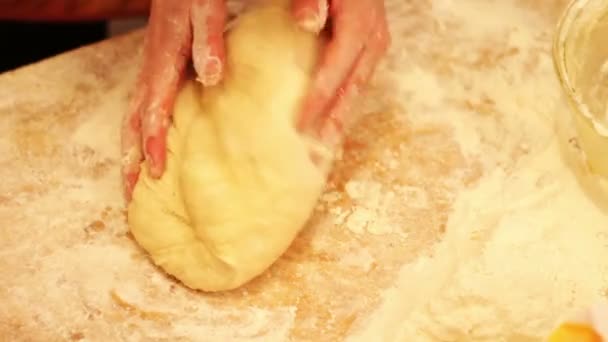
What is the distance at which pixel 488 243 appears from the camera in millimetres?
1135

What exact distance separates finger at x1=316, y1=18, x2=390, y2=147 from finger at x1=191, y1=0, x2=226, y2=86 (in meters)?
0.16

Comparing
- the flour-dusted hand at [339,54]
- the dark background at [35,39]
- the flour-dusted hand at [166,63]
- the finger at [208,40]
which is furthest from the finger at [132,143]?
the dark background at [35,39]

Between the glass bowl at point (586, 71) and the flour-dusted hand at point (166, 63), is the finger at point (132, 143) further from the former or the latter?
the glass bowl at point (586, 71)

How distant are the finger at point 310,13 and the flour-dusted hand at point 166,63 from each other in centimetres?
11

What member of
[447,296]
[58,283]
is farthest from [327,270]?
[58,283]

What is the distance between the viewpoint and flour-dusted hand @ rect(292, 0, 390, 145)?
Answer: 1020 mm

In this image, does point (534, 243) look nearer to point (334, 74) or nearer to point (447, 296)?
point (447, 296)

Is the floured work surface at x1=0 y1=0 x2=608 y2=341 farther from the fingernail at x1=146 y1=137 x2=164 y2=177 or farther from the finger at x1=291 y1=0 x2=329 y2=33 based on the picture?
the finger at x1=291 y1=0 x2=329 y2=33

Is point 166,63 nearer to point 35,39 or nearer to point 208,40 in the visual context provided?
point 208,40

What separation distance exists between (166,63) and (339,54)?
0.81 feet

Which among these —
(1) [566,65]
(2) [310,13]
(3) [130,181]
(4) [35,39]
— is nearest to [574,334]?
(1) [566,65]

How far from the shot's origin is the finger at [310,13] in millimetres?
1000

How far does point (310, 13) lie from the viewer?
1.00 m

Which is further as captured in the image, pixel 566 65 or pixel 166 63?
pixel 566 65
